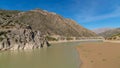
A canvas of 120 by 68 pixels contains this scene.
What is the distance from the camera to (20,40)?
63.2 m

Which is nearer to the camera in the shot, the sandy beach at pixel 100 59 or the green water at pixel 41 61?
the sandy beach at pixel 100 59

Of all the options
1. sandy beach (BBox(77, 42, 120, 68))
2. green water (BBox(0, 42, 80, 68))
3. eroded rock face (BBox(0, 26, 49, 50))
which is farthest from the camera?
eroded rock face (BBox(0, 26, 49, 50))

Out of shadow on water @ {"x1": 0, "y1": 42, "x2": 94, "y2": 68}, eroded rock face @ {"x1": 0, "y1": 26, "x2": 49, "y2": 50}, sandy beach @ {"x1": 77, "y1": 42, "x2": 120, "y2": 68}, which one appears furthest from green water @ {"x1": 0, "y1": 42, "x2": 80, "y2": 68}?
eroded rock face @ {"x1": 0, "y1": 26, "x2": 49, "y2": 50}

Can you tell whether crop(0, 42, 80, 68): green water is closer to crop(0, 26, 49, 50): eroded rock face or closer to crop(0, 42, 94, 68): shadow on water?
crop(0, 42, 94, 68): shadow on water

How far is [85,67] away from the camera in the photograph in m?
23.1

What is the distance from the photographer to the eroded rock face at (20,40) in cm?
5928

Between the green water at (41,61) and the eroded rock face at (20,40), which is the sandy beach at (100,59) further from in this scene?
the eroded rock face at (20,40)

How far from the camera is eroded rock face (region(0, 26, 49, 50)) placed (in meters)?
59.3

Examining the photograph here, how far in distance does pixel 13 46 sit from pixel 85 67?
42856 mm

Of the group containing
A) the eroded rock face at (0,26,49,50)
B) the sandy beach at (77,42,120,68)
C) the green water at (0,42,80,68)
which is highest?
the eroded rock face at (0,26,49,50)

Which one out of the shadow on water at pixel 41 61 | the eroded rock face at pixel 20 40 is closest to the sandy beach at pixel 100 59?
the shadow on water at pixel 41 61

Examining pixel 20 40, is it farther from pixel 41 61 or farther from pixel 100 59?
pixel 100 59

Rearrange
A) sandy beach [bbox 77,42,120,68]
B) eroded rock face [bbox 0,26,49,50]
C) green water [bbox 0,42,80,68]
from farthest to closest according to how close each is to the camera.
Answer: eroded rock face [bbox 0,26,49,50] → green water [bbox 0,42,80,68] → sandy beach [bbox 77,42,120,68]

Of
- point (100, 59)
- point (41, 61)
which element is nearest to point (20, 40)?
point (41, 61)
